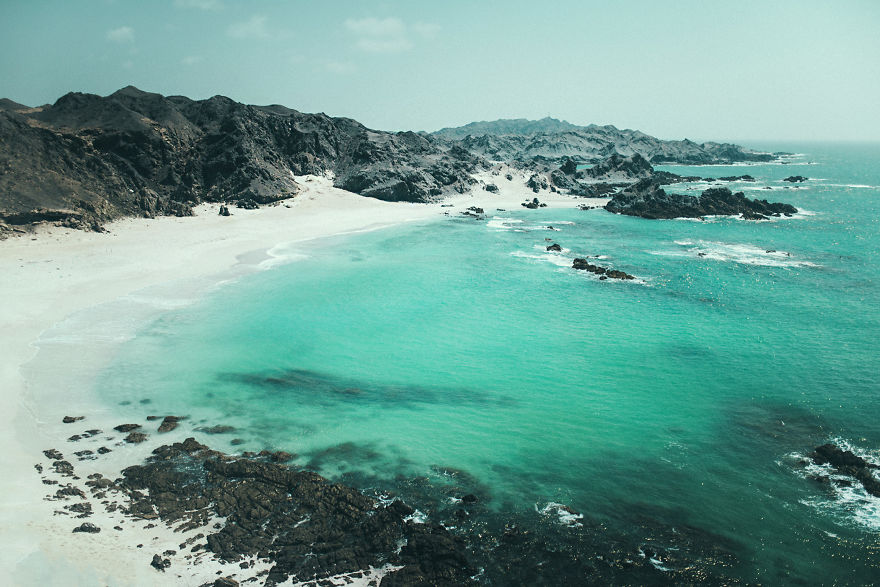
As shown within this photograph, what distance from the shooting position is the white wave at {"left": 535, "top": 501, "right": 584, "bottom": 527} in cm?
1572

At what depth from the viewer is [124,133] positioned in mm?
63406

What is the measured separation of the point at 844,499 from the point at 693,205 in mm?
70207

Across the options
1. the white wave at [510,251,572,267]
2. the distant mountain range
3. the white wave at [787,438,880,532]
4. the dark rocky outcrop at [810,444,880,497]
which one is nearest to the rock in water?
the white wave at [787,438,880,532]

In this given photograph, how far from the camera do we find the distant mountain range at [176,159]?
51.8 m

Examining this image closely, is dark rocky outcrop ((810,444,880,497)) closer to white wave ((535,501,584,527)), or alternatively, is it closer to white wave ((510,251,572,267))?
white wave ((535,501,584,527))

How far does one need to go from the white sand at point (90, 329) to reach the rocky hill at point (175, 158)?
12.4 ft

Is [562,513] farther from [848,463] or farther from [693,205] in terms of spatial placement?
[693,205]

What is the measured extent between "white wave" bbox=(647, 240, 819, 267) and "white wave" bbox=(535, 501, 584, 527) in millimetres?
41958

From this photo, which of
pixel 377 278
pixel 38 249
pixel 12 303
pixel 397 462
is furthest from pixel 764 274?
pixel 38 249

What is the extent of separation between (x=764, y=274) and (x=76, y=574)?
1976 inches

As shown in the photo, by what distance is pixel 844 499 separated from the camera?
16.7 meters

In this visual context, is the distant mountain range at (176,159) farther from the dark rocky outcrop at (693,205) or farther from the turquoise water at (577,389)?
the dark rocky outcrop at (693,205)

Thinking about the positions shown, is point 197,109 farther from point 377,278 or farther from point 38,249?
point 377,278

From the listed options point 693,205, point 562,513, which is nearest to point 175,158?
point 562,513
